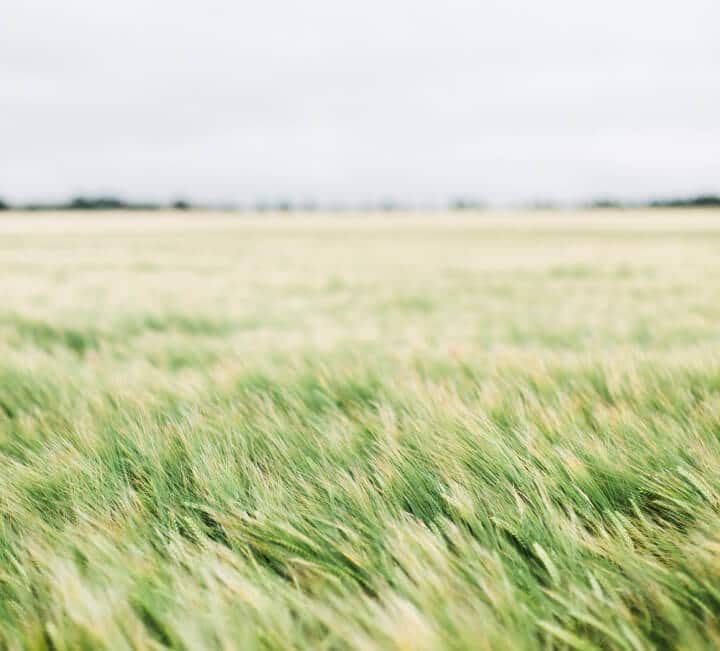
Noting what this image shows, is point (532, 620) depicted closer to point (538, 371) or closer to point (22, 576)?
point (22, 576)

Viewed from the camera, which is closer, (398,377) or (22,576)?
(22,576)

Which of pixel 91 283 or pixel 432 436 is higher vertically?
pixel 432 436

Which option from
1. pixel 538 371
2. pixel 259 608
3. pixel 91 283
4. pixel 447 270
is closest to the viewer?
pixel 259 608

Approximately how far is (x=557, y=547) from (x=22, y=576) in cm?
67

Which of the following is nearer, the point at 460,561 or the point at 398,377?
the point at 460,561

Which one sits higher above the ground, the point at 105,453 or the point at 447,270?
the point at 105,453

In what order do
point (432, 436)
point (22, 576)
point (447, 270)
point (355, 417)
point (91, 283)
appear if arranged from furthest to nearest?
point (447, 270) → point (91, 283) → point (355, 417) → point (432, 436) → point (22, 576)

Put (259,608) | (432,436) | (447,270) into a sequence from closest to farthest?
(259,608) < (432,436) < (447,270)

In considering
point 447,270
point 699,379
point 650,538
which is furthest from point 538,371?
point 447,270

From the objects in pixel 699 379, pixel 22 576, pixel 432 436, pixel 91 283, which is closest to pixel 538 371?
pixel 699 379

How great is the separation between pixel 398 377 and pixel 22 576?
1105mm

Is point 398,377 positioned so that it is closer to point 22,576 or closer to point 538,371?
point 538,371

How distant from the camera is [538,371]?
160cm

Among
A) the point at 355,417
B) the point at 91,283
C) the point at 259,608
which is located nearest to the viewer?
the point at 259,608
